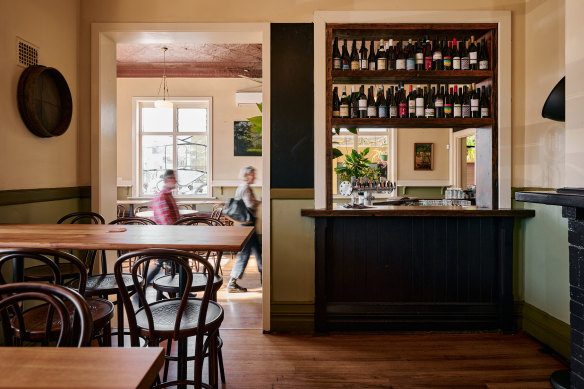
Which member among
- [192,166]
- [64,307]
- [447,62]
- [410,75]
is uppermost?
[447,62]

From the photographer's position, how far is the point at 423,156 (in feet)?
26.5

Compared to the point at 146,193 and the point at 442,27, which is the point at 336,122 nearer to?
the point at 442,27

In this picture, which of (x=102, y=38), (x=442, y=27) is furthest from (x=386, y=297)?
(x=102, y=38)

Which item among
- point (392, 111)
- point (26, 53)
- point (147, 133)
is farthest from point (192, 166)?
point (392, 111)

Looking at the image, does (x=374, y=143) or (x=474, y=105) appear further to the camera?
(x=374, y=143)

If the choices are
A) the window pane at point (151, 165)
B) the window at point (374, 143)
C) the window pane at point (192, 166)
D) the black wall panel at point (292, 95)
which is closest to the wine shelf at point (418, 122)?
the black wall panel at point (292, 95)

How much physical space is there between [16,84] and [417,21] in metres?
2.87

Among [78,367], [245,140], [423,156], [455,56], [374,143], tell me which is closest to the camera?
[78,367]

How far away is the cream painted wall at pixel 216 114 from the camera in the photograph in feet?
26.2

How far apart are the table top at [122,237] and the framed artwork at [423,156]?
20.2ft

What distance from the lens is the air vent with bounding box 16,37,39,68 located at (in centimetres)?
269

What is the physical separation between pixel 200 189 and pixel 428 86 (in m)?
5.36

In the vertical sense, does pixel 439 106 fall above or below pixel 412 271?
above

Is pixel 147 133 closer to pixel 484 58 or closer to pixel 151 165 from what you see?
pixel 151 165
